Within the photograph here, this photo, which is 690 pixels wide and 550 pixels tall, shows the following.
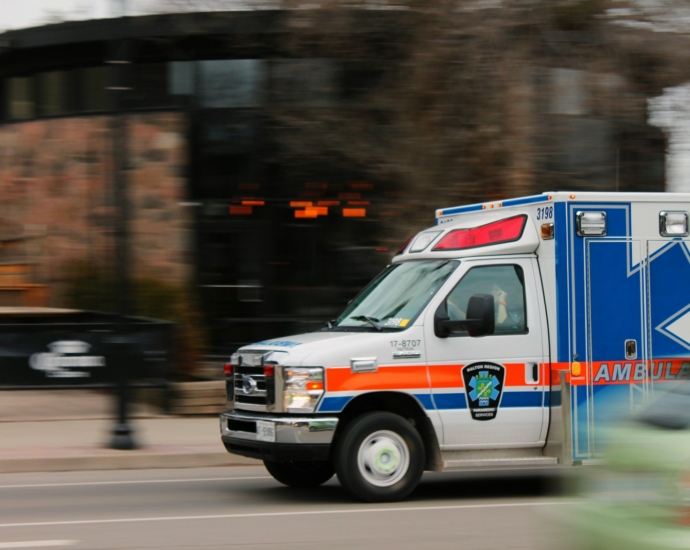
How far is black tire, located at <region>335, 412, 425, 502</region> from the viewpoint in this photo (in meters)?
8.83

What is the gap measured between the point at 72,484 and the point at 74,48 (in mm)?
12014

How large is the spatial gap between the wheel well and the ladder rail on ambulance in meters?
0.01

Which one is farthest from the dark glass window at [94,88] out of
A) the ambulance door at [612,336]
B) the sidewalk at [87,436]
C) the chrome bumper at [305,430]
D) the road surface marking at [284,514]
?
the ambulance door at [612,336]

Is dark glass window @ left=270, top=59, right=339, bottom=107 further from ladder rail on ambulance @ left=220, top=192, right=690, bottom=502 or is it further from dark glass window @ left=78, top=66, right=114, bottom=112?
ladder rail on ambulance @ left=220, top=192, right=690, bottom=502

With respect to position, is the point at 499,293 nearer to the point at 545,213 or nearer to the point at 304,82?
the point at 545,213

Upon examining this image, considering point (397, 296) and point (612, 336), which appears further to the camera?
point (397, 296)

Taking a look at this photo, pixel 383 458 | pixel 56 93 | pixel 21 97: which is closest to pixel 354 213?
pixel 56 93

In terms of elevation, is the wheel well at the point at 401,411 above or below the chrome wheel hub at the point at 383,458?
above

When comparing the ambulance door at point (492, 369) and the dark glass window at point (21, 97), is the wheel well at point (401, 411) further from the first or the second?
the dark glass window at point (21, 97)

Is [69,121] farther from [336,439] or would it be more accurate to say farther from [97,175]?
[336,439]

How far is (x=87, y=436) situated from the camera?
13781 mm

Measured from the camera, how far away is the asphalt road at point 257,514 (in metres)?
7.47

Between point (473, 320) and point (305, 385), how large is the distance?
5.00 feet

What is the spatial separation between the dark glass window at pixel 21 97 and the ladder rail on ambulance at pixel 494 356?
43.6 ft
